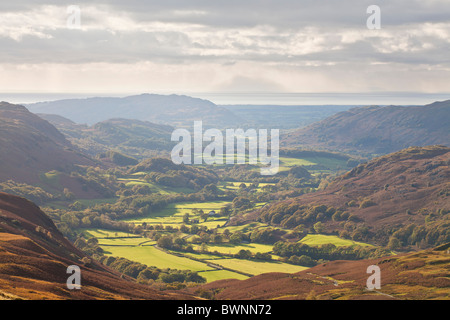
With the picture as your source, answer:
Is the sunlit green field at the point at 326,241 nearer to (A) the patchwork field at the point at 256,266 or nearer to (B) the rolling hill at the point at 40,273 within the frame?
(A) the patchwork field at the point at 256,266

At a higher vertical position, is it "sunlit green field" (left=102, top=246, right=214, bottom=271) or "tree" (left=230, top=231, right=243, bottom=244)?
"sunlit green field" (left=102, top=246, right=214, bottom=271)

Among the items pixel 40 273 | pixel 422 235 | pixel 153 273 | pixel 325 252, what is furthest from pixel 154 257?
pixel 422 235

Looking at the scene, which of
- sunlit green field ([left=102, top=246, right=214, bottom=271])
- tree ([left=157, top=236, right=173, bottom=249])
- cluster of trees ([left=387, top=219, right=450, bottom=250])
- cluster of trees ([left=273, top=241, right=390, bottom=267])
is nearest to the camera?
sunlit green field ([left=102, top=246, right=214, bottom=271])

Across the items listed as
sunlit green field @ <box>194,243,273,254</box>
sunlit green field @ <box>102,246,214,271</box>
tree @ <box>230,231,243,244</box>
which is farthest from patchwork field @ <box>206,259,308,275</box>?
tree @ <box>230,231,243,244</box>

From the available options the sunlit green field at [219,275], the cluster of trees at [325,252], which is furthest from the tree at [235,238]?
the sunlit green field at [219,275]

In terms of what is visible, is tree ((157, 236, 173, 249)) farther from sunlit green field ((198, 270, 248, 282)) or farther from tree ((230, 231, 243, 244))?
sunlit green field ((198, 270, 248, 282))
